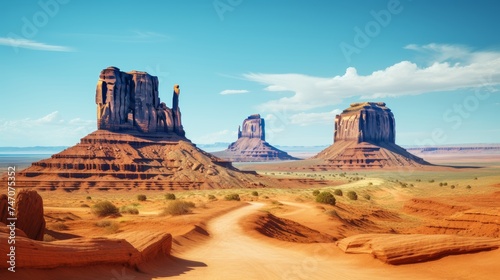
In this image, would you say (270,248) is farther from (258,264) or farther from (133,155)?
(133,155)

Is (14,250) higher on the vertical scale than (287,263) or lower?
higher

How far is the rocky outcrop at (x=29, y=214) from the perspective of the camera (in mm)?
15594

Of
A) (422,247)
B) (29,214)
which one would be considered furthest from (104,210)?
(422,247)

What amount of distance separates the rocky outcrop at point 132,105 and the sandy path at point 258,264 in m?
83.8

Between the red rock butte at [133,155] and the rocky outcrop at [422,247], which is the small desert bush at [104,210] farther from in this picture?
the red rock butte at [133,155]

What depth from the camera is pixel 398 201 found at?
5922cm

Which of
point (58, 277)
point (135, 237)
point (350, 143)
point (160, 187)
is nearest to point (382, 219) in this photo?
point (135, 237)

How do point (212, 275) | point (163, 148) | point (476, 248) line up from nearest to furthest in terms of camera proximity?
1. point (212, 275)
2. point (476, 248)
3. point (163, 148)

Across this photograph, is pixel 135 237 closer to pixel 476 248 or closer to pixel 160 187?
pixel 476 248

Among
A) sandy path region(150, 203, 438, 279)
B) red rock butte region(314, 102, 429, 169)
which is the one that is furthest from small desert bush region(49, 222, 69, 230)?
red rock butte region(314, 102, 429, 169)

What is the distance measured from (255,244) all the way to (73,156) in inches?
2941

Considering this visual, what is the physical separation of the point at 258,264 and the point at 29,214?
9.20 meters

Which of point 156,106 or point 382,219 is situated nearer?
point 382,219

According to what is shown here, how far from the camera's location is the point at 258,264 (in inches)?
594
